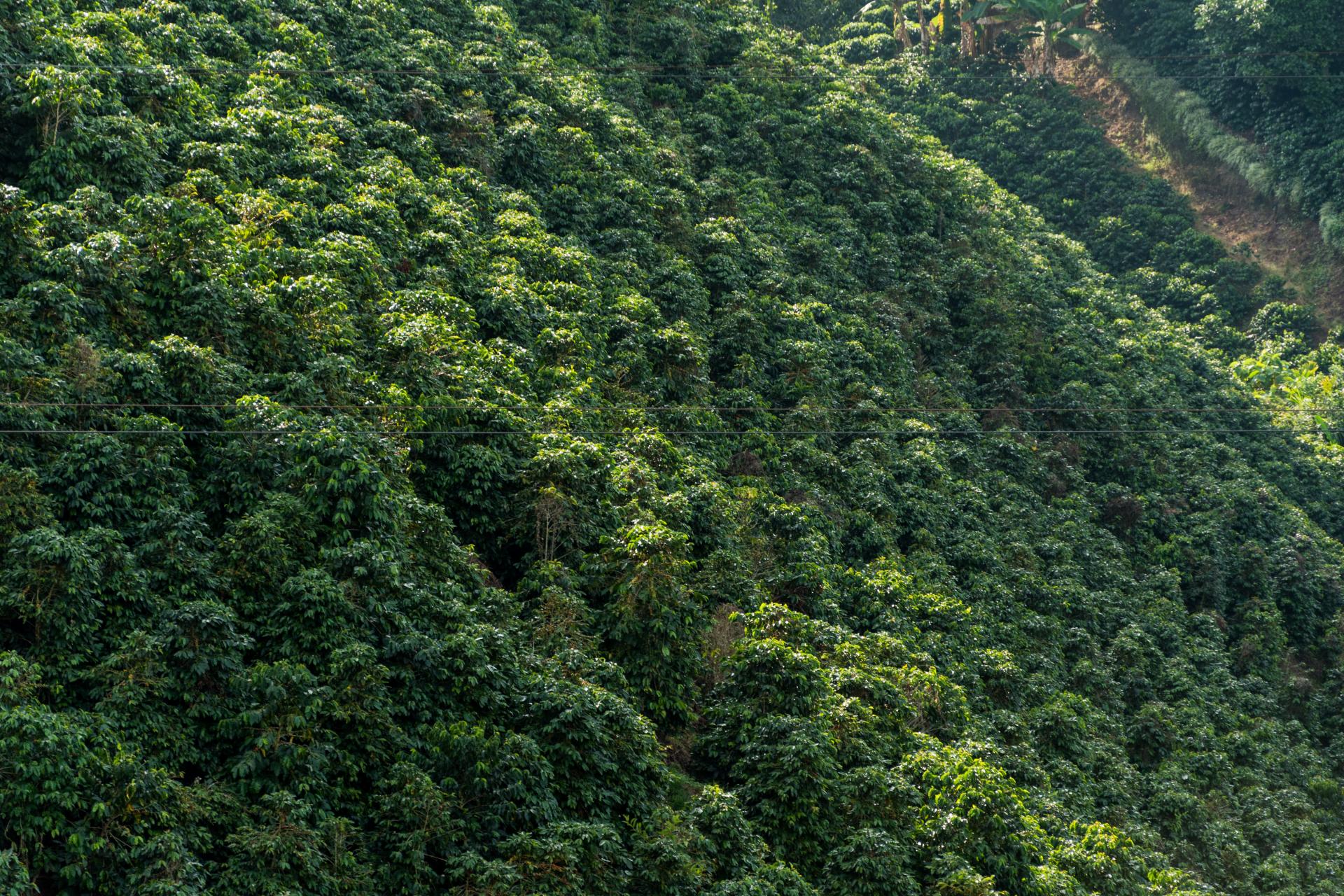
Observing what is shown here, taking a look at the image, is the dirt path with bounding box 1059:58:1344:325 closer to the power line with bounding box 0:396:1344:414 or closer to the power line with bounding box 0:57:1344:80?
the power line with bounding box 0:57:1344:80

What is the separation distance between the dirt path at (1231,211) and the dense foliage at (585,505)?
1131 cm

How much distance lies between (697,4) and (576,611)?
31173 millimetres

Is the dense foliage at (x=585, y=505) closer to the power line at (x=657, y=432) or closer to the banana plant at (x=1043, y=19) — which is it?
the power line at (x=657, y=432)

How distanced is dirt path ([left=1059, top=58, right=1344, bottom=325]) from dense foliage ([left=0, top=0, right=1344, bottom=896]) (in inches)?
445

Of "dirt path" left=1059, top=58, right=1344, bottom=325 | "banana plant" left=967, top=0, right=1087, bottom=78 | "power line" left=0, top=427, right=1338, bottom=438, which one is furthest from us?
"banana plant" left=967, top=0, right=1087, bottom=78

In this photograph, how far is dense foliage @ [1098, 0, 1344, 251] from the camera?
48125 millimetres

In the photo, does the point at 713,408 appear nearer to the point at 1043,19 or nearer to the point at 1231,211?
the point at 1231,211

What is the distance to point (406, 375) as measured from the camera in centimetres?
1831

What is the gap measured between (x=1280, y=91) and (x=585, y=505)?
44.4 m

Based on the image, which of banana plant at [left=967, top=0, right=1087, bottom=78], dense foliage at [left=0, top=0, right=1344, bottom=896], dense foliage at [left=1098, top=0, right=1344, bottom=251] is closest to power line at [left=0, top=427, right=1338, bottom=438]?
dense foliage at [left=0, top=0, right=1344, bottom=896]

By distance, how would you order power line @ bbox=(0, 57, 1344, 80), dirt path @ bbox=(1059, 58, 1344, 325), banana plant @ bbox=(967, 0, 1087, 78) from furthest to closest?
banana plant @ bbox=(967, 0, 1087, 78) → dirt path @ bbox=(1059, 58, 1344, 325) → power line @ bbox=(0, 57, 1344, 80)

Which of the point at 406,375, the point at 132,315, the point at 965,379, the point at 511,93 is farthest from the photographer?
the point at 965,379

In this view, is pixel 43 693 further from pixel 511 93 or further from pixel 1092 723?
pixel 511 93

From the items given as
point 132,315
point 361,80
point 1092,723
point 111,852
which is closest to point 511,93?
point 361,80
